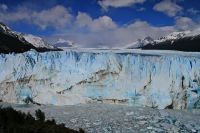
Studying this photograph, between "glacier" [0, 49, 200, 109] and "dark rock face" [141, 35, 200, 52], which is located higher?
"dark rock face" [141, 35, 200, 52]

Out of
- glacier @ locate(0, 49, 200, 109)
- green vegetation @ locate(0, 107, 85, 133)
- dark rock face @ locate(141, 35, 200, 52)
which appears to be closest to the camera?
green vegetation @ locate(0, 107, 85, 133)

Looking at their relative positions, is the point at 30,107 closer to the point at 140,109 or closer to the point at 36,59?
the point at 36,59

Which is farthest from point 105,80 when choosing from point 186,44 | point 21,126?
point 186,44

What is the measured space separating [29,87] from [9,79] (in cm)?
117

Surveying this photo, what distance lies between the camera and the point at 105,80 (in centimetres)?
1838

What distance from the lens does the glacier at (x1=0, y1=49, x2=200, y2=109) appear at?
1759cm

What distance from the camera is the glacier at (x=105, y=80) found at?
17.6 m

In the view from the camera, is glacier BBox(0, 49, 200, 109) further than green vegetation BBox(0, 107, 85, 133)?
Yes

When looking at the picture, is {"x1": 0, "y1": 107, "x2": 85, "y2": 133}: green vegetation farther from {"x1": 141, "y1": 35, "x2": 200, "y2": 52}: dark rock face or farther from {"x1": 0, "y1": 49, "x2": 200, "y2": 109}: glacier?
{"x1": 141, "y1": 35, "x2": 200, "y2": 52}: dark rock face

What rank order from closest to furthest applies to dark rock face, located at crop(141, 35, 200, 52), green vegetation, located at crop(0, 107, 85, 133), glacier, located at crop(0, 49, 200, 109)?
green vegetation, located at crop(0, 107, 85, 133) < glacier, located at crop(0, 49, 200, 109) < dark rock face, located at crop(141, 35, 200, 52)

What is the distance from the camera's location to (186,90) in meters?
17.6

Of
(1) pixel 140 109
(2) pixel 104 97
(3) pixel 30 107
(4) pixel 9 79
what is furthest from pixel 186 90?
(4) pixel 9 79

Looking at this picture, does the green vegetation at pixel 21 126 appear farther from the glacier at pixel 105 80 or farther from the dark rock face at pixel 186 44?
the dark rock face at pixel 186 44

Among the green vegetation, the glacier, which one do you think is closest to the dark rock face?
the glacier
